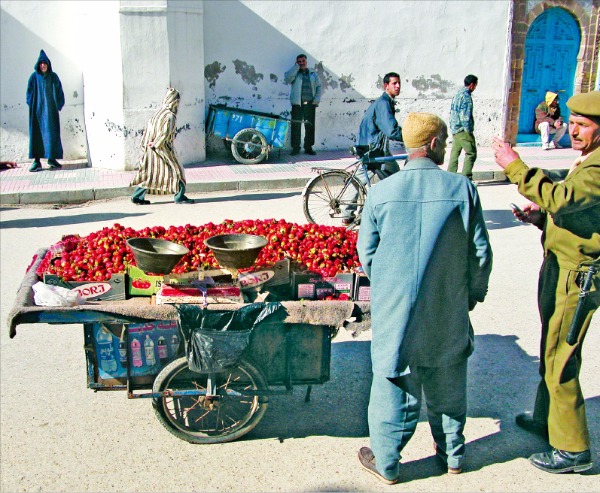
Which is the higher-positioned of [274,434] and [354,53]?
[354,53]

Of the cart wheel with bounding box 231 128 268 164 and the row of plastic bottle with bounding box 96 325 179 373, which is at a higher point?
the cart wheel with bounding box 231 128 268 164

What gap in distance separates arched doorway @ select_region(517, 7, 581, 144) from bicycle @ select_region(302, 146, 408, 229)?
977 cm

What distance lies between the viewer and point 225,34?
14.6m

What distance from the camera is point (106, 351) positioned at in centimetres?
414

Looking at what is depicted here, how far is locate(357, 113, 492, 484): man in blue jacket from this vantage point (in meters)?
3.50

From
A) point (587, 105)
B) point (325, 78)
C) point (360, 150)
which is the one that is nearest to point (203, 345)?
point (587, 105)

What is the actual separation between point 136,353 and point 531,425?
235cm

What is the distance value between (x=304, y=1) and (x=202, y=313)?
1228 cm

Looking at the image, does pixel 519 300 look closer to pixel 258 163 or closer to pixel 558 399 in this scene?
pixel 558 399

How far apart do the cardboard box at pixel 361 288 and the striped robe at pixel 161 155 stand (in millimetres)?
6582

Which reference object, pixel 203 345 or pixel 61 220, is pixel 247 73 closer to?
pixel 61 220

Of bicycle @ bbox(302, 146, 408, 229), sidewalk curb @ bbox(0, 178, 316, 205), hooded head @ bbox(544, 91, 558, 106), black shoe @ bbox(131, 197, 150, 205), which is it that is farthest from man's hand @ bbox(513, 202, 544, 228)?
hooded head @ bbox(544, 91, 558, 106)

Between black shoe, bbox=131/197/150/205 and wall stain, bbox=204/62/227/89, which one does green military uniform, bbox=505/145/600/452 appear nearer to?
black shoe, bbox=131/197/150/205

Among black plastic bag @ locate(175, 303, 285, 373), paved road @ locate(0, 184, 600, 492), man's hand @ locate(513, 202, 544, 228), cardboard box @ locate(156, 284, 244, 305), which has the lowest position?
paved road @ locate(0, 184, 600, 492)
